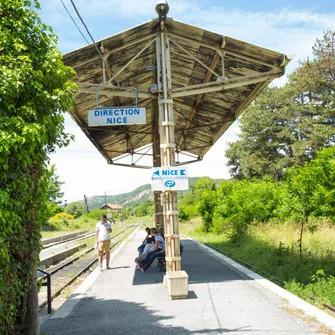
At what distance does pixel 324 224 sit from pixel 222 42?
10506mm

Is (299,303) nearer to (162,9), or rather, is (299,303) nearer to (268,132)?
(162,9)

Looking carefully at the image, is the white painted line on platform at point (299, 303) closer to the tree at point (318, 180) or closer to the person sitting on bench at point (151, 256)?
the person sitting on bench at point (151, 256)

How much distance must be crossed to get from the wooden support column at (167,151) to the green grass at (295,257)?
100.0 inches

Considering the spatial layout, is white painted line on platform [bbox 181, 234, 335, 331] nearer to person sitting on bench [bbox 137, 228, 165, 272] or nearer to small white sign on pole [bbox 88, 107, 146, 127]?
person sitting on bench [bbox 137, 228, 165, 272]

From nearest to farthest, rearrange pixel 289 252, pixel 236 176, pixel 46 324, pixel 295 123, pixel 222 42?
pixel 46 324, pixel 222 42, pixel 289 252, pixel 295 123, pixel 236 176

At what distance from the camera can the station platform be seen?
622 cm

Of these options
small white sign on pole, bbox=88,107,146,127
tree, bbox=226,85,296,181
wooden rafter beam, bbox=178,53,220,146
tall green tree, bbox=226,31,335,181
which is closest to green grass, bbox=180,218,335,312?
small white sign on pole, bbox=88,107,146,127

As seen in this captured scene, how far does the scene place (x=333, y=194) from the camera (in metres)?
16.9

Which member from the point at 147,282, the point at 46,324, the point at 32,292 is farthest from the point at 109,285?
the point at 32,292

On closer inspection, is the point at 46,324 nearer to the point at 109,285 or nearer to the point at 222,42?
the point at 109,285

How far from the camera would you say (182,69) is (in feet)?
40.3

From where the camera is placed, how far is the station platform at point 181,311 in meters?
6.22

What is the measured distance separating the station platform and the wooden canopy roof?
12.7 feet

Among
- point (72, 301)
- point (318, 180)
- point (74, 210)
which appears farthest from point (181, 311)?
point (74, 210)
